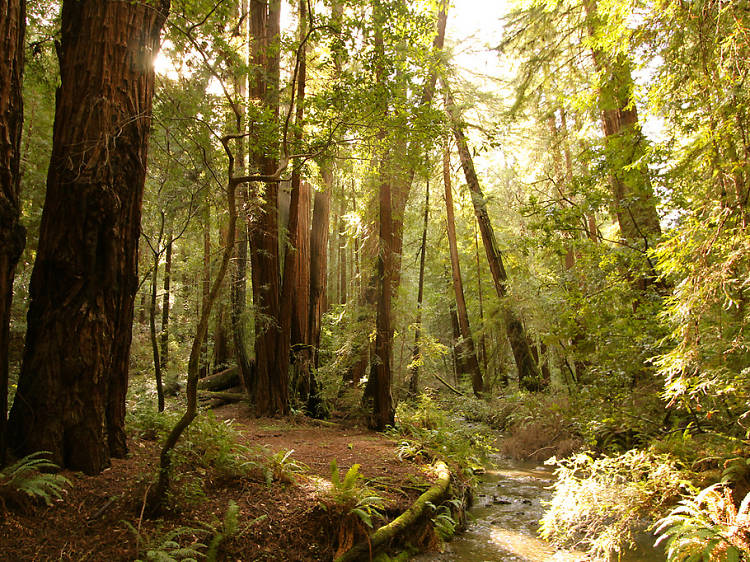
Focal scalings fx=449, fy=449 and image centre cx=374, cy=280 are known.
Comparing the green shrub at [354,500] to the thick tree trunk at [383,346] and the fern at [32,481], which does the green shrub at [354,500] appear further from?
the thick tree trunk at [383,346]

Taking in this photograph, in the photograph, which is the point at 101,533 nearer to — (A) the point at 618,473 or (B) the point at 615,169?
(A) the point at 618,473

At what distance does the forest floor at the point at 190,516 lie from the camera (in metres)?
3.22

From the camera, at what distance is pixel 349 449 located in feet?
23.3

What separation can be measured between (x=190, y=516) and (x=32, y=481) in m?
1.21

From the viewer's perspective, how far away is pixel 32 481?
3.38 meters

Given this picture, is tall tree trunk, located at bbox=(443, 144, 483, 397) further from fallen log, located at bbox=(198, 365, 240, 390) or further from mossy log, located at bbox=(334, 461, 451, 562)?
mossy log, located at bbox=(334, 461, 451, 562)

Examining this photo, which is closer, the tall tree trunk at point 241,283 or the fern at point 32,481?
the fern at point 32,481

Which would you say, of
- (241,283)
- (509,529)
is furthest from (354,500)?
(241,283)

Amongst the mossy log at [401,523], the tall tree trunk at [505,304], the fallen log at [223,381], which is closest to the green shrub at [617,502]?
the mossy log at [401,523]

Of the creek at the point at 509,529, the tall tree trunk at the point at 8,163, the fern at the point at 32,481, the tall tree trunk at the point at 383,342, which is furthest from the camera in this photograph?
the tall tree trunk at the point at 383,342

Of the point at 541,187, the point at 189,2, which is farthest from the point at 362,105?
the point at 541,187

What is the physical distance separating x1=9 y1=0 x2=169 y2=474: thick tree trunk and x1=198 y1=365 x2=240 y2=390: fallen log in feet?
32.5

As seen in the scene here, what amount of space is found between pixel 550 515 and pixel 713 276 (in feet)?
Result: 10.0

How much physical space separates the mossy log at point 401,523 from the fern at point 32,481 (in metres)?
2.36
